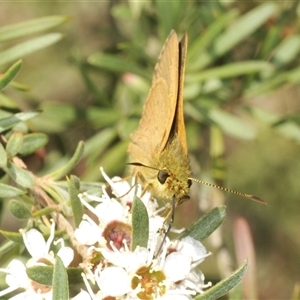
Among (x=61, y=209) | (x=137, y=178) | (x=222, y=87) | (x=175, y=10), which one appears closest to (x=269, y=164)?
(x=222, y=87)

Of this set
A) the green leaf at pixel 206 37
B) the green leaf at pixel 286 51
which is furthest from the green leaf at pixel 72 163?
the green leaf at pixel 286 51

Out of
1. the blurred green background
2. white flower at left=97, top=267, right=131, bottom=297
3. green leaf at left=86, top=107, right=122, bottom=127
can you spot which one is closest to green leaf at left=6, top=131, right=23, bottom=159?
the blurred green background

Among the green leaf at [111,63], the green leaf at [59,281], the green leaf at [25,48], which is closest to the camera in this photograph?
the green leaf at [59,281]

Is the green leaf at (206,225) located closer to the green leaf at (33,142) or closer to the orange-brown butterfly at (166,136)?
the orange-brown butterfly at (166,136)

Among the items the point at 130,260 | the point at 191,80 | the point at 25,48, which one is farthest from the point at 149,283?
the point at 191,80

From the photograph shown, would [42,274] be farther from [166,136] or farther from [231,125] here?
[231,125]

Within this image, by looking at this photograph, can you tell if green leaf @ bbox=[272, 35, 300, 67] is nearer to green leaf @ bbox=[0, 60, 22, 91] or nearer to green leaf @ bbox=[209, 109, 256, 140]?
green leaf @ bbox=[209, 109, 256, 140]
